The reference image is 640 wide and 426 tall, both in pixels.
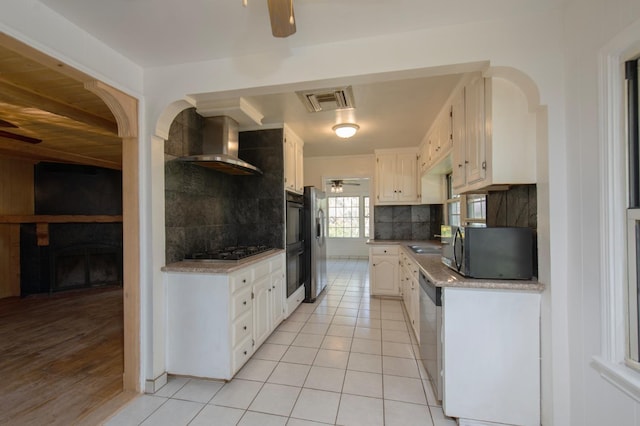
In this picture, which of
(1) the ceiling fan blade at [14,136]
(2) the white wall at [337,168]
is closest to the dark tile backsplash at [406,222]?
(2) the white wall at [337,168]

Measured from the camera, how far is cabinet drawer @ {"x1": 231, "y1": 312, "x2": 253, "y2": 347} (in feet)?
7.01

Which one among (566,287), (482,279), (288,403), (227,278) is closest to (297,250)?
(227,278)

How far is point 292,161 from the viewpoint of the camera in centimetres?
362

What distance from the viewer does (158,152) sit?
2.09 metres

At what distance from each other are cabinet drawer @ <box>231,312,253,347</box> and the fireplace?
4.43m

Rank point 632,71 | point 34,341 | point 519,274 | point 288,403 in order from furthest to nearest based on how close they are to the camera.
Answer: point 34,341
point 288,403
point 519,274
point 632,71

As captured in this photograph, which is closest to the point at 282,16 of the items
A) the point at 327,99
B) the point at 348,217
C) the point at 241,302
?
the point at 327,99

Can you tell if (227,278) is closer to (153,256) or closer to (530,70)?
(153,256)

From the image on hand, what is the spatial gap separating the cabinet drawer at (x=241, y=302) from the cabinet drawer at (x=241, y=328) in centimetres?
5

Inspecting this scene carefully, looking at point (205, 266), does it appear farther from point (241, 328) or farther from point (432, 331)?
point (432, 331)

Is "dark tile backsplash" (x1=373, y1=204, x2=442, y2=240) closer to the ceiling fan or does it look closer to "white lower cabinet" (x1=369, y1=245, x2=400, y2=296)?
"white lower cabinet" (x1=369, y1=245, x2=400, y2=296)

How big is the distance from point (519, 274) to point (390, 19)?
1684 mm

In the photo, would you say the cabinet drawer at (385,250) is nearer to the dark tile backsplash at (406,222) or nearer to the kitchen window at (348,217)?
the dark tile backsplash at (406,222)

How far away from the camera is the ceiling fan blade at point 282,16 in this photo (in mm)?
1054
